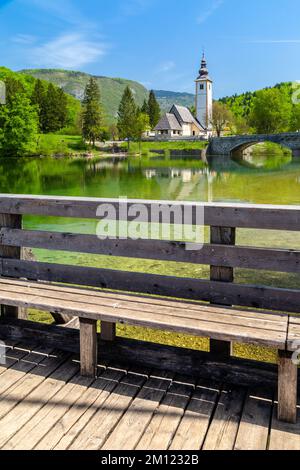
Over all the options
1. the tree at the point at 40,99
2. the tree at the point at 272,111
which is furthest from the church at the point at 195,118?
the tree at the point at 40,99

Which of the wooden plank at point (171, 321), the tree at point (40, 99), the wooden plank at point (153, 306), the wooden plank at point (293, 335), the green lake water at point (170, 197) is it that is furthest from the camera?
the tree at point (40, 99)

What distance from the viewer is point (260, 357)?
5.10 m

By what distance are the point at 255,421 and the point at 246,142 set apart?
75.4 metres

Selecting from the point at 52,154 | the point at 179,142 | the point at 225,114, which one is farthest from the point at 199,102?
the point at 52,154

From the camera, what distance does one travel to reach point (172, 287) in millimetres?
3879

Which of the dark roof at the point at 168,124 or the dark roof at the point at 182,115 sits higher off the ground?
the dark roof at the point at 182,115

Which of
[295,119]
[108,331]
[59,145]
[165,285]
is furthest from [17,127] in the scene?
[165,285]

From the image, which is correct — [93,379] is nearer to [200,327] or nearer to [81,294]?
[81,294]

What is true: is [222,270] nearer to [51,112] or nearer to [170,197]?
[170,197]

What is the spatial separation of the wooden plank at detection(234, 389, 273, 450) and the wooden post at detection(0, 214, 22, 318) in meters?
2.38

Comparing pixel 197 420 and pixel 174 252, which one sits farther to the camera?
pixel 174 252

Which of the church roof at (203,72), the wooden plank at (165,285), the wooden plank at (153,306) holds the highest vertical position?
the church roof at (203,72)

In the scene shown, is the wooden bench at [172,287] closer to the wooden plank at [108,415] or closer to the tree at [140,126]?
the wooden plank at [108,415]

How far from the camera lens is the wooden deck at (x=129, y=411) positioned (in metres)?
2.78
